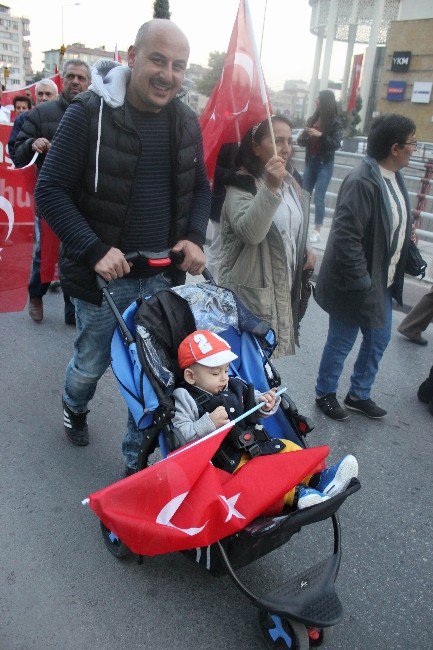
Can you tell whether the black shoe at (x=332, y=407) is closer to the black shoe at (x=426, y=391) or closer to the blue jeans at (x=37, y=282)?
the black shoe at (x=426, y=391)

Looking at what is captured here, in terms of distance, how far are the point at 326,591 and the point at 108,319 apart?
156cm

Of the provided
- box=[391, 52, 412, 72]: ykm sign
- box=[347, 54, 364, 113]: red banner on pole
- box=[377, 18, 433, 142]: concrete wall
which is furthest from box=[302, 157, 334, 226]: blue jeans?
box=[391, 52, 412, 72]: ykm sign

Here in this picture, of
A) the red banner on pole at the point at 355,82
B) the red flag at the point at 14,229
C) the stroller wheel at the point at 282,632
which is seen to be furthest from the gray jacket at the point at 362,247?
the red banner on pole at the point at 355,82

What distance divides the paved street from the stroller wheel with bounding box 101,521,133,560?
0.05 metres

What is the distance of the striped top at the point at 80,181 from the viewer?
2322 millimetres

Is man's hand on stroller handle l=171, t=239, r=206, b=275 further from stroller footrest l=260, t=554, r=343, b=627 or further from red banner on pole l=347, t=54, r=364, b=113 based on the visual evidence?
red banner on pole l=347, t=54, r=364, b=113

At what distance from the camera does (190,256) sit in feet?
8.64

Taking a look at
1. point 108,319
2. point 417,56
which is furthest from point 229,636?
point 417,56

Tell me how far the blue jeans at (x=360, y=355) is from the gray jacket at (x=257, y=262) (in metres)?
0.62

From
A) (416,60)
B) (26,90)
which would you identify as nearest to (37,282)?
(26,90)

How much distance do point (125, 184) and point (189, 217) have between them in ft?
1.53

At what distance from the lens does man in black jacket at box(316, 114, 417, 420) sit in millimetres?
3131

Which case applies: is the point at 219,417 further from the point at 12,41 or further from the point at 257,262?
the point at 12,41

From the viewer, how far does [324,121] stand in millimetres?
7500
